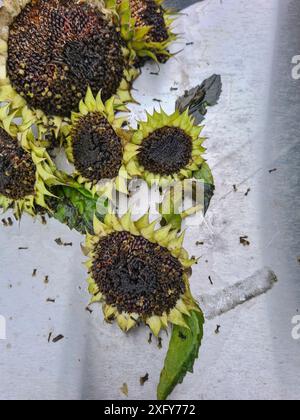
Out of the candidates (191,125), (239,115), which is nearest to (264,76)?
(239,115)

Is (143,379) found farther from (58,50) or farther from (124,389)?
(58,50)

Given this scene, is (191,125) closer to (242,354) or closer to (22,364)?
(242,354)

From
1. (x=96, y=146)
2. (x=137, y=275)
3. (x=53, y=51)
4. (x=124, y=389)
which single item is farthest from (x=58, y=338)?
(x=53, y=51)

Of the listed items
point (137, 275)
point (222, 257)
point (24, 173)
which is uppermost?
point (24, 173)

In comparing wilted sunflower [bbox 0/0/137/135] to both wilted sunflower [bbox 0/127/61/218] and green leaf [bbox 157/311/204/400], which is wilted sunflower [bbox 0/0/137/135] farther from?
green leaf [bbox 157/311/204/400]

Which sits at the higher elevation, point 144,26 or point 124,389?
point 144,26

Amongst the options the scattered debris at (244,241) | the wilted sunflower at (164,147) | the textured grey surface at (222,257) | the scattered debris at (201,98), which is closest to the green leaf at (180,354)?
the textured grey surface at (222,257)

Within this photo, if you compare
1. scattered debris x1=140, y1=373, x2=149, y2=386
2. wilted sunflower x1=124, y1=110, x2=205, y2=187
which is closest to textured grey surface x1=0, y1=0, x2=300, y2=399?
scattered debris x1=140, y1=373, x2=149, y2=386

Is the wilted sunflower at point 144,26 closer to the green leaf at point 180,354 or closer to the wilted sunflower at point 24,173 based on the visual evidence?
the wilted sunflower at point 24,173
